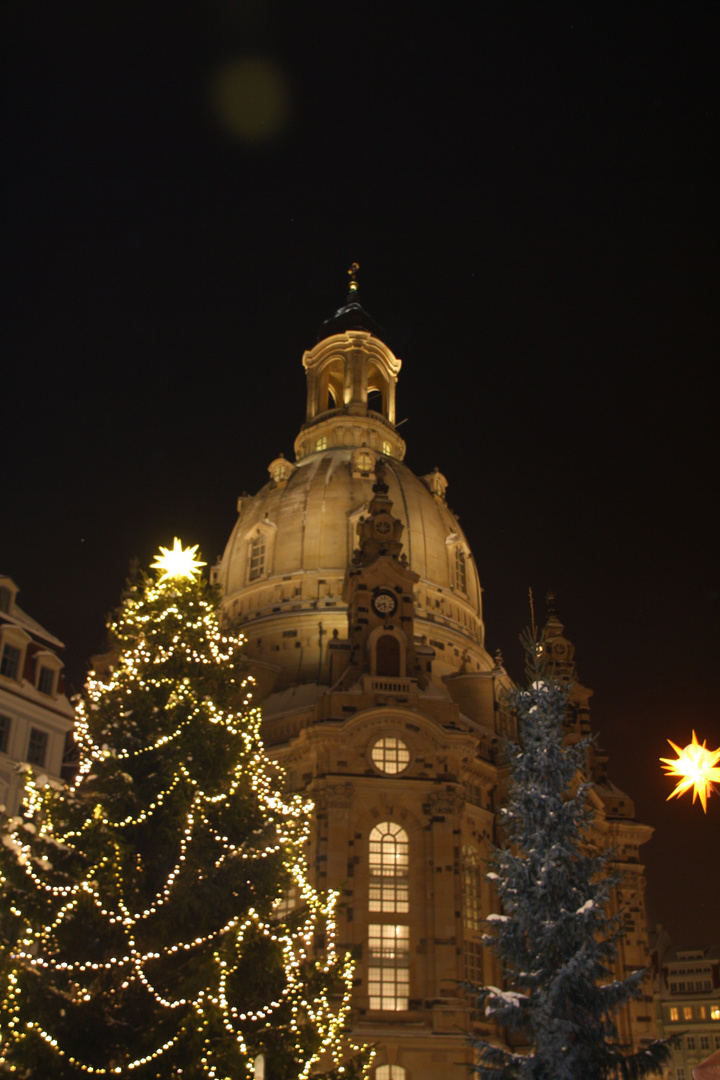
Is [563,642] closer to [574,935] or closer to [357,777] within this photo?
[357,777]

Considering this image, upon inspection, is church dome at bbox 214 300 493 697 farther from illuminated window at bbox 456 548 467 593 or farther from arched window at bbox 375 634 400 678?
arched window at bbox 375 634 400 678

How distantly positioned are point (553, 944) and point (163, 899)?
8.76 meters

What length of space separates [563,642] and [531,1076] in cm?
5415

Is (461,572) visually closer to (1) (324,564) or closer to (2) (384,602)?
(1) (324,564)

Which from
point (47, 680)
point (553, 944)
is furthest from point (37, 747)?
point (553, 944)

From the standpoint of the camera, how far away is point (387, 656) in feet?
186

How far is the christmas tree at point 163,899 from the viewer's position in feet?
63.6

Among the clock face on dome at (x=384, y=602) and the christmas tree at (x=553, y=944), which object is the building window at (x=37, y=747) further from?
the christmas tree at (x=553, y=944)

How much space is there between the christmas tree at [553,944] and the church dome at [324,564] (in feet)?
119

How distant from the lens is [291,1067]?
2072 cm

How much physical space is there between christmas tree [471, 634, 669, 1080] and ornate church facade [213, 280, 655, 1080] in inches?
434

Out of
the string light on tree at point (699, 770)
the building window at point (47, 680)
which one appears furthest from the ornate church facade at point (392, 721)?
the string light on tree at point (699, 770)

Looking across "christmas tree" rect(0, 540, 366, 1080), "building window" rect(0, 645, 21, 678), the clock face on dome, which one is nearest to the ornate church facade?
the clock face on dome

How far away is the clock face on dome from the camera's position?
58656 mm
